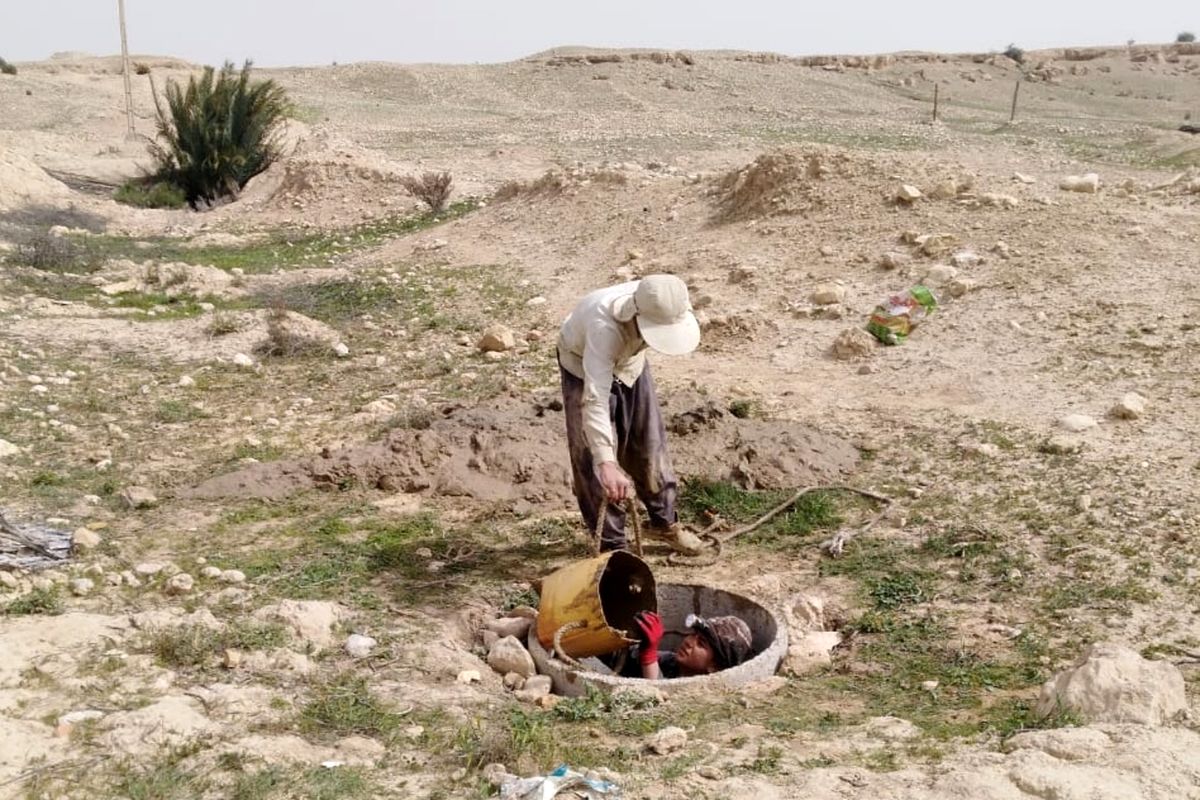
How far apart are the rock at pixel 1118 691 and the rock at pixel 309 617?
2411 mm

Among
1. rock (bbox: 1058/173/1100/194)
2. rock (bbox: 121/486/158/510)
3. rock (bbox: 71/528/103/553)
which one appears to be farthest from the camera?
rock (bbox: 1058/173/1100/194)

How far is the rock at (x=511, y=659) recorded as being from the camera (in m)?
4.06

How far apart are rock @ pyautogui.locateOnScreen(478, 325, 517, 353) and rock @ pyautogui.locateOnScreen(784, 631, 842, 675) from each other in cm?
444

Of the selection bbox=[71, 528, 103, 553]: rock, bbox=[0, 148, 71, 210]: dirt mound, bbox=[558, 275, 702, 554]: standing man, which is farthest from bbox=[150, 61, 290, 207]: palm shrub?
bbox=[558, 275, 702, 554]: standing man

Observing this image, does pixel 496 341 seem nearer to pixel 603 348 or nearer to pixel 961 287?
pixel 961 287

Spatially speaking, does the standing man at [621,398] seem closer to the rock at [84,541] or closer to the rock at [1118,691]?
the rock at [1118,691]

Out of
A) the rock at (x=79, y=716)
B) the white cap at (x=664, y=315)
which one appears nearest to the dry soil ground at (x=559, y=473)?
the rock at (x=79, y=716)

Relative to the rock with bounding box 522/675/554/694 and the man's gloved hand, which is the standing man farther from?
the rock with bounding box 522/675/554/694

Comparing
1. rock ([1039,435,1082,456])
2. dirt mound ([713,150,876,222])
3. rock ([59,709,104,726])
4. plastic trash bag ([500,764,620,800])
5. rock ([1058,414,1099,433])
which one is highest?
dirt mound ([713,150,876,222])

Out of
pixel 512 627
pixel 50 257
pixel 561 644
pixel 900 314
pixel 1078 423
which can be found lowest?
pixel 512 627

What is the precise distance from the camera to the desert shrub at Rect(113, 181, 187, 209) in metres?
15.8

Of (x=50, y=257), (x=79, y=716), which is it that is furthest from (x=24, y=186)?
(x=79, y=716)

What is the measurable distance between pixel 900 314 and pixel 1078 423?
195 cm

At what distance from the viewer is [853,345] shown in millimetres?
7527
